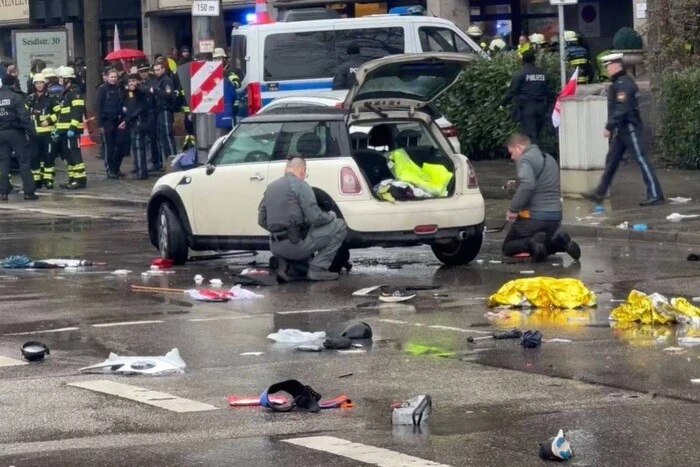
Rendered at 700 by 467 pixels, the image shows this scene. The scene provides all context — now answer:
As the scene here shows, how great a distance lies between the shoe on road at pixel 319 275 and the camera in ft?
46.4

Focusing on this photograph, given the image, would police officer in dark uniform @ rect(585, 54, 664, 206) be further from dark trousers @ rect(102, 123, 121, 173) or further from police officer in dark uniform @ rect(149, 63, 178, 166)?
dark trousers @ rect(102, 123, 121, 173)

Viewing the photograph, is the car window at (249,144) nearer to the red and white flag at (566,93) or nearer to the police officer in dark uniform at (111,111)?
the red and white flag at (566,93)

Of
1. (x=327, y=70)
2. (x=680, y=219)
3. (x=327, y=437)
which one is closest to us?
(x=327, y=437)

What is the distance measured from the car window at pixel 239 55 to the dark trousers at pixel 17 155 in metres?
3.48

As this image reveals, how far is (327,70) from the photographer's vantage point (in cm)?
2466

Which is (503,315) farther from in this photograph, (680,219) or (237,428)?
(680,219)

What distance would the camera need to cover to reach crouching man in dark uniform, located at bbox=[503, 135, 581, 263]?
15086 mm

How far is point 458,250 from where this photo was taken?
15.1 metres

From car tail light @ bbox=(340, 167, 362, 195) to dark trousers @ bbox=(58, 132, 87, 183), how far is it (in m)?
12.2

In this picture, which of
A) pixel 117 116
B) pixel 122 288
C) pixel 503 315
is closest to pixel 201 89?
pixel 117 116

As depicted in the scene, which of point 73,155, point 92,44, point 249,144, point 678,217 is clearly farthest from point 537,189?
point 92,44

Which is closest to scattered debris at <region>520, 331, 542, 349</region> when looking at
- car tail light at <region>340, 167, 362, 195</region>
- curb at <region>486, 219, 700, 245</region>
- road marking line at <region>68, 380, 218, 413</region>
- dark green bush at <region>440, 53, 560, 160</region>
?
road marking line at <region>68, 380, 218, 413</region>

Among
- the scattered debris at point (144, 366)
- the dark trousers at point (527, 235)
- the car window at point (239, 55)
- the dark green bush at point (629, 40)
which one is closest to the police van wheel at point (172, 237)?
the dark trousers at point (527, 235)

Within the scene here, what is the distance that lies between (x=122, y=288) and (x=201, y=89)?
29.0 ft
